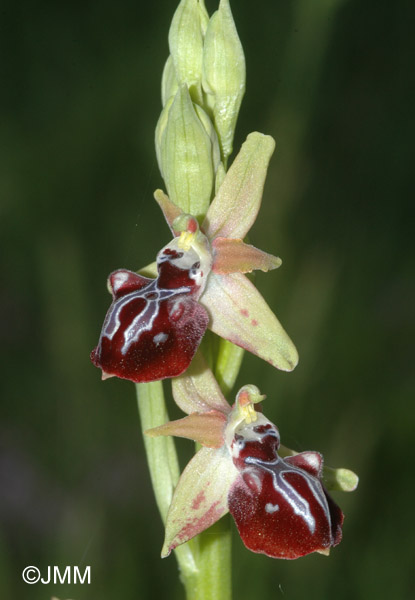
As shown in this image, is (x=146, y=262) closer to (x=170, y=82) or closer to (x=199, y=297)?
(x=170, y=82)

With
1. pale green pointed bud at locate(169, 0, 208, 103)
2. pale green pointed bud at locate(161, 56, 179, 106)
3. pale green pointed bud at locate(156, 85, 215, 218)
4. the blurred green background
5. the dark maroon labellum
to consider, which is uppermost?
pale green pointed bud at locate(169, 0, 208, 103)

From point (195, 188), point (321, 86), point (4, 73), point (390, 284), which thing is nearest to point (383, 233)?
point (390, 284)

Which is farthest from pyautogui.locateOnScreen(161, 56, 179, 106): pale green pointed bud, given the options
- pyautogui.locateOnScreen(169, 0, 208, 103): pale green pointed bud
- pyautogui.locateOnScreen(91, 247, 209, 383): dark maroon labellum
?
pyautogui.locateOnScreen(91, 247, 209, 383): dark maroon labellum

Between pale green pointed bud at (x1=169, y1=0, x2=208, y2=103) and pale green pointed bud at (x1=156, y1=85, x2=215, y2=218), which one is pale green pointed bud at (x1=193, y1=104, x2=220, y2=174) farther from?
pale green pointed bud at (x1=169, y1=0, x2=208, y2=103)

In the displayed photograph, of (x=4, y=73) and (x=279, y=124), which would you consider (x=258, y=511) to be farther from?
(x=4, y=73)

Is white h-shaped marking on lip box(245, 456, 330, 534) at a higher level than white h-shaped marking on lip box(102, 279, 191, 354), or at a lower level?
lower

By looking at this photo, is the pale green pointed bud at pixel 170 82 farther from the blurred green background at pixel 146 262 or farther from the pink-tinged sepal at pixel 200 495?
the blurred green background at pixel 146 262
